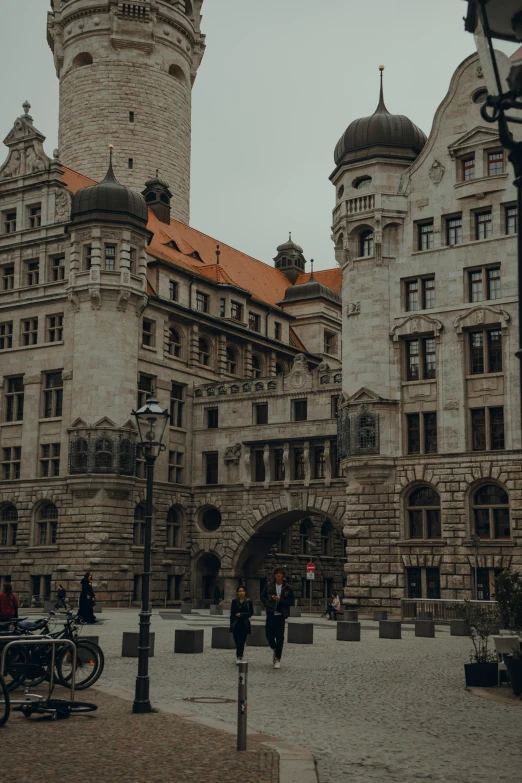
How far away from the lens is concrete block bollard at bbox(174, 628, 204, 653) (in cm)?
2458

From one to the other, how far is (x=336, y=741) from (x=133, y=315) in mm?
46496

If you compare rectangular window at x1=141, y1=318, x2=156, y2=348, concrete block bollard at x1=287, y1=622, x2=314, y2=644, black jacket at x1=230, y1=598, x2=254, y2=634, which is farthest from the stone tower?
black jacket at x1=230, y1=598, x2=254, y2=634

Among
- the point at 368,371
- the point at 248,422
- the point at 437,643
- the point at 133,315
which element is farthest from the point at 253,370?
the point at 437,643

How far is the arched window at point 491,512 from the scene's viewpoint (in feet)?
147

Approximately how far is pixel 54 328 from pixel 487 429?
2614cm

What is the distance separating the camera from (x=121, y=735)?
1267 cm

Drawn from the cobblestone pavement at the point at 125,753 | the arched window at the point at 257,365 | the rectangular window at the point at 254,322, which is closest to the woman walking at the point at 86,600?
the cobblestone pavement at the point at 125,753

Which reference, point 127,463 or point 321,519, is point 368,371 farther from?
point 321,519

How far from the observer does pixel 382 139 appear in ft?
166

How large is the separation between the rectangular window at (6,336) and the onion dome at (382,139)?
22620 mm

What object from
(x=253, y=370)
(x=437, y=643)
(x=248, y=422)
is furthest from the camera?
(x=253, y=370)

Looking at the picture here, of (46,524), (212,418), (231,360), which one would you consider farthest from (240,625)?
(231,360)

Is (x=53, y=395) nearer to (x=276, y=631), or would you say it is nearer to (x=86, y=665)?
(x=276, y=631)

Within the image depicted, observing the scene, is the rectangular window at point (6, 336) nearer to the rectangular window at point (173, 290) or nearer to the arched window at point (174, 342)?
the arched window at point (174, 342)
